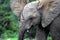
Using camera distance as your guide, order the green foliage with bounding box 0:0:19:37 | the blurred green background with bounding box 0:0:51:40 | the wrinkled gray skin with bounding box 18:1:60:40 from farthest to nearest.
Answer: the green foliage with bounding box 0:0:19:37
the blurred green background with bounding box 0:0:51:40
the wrinkled gray skin with bounding box 18:1:60:40

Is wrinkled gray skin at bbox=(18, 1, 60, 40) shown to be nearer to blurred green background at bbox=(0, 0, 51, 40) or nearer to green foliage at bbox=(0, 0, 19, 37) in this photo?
blurred green background at bbox=(0, 0, 51, 40)

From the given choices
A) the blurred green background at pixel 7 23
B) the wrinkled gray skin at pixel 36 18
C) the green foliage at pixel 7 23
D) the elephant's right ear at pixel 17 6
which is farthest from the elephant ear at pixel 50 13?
the green foliage at pixel 7 23

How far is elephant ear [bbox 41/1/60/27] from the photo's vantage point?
770 centimetres

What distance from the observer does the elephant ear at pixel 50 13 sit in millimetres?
7699

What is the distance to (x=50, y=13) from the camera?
7.72 metres

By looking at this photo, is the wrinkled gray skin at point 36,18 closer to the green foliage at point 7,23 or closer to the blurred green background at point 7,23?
the blurred green background at point 7,23

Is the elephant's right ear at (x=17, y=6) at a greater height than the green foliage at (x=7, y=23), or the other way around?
the elephant's right ear at (x=17, y=6)

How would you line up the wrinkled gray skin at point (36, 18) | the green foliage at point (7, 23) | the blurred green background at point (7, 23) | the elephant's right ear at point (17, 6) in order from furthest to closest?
1. the green foliage at point (7, 23)
2. the blurred green background at point (7, 23)
3. the elephant's right ear at point (17, 6)
4. the wrinkled gray skin at point (36, 18)

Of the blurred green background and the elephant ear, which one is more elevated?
the elephant ear

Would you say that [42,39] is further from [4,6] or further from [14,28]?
[4,6]

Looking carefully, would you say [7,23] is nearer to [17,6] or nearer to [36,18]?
[17,6]

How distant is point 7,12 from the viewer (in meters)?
11.9

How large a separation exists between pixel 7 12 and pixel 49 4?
4193 millimetres

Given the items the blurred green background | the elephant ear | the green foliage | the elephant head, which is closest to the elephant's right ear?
the elephant head
